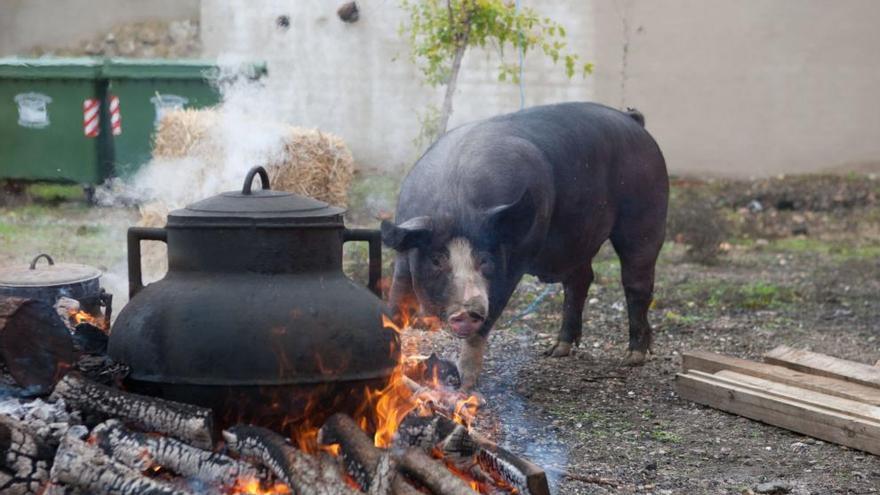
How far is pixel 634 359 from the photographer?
6641 millimetres

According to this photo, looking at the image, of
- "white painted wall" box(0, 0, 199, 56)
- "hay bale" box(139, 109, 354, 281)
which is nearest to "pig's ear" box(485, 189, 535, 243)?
"hay bale" box(139, 109, 354, 281)

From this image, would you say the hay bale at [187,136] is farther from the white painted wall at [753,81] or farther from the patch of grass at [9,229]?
the white painted wall at [753,81]

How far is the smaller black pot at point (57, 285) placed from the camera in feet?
15.3

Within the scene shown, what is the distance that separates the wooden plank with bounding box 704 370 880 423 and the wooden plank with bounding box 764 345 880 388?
22 cm

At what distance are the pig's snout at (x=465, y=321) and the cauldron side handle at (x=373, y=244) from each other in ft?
2.32

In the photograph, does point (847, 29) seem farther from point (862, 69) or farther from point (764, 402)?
point (764, 402)

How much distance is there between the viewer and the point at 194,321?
3508mm

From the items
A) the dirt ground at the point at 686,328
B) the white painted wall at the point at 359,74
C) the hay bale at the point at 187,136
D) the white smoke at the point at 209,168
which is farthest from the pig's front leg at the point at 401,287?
the white painted wall at the point at 359,74

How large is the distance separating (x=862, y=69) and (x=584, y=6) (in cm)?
408

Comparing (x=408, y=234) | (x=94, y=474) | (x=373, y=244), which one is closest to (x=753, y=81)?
(x=408, y=234)

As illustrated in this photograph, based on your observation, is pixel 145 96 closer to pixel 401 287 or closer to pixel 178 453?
pixel 401 287

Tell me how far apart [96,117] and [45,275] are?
9.06 meters

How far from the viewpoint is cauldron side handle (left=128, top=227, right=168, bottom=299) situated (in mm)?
3781

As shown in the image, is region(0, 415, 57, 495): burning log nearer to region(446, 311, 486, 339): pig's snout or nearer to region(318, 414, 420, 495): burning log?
region(318, 414, 420, 495): burning log
